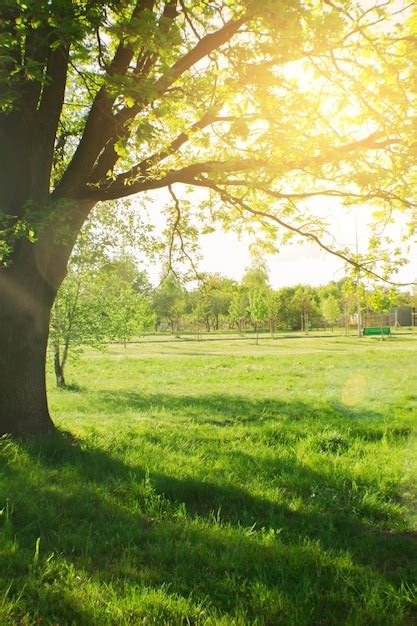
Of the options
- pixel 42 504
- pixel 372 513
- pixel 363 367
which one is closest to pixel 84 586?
pixel 42 504

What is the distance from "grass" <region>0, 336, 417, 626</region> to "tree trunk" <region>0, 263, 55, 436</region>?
2.33 feet

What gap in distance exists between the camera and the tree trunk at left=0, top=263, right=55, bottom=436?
745 centimetres

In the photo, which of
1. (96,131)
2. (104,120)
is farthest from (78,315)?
(104,120)

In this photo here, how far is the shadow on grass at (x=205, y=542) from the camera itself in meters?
3.26

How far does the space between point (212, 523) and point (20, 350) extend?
4652 millimetres

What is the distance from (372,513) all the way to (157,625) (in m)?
3.02

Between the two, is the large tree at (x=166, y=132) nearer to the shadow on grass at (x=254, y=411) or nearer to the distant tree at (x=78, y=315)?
the shadow on grass at (x=254, y=411)

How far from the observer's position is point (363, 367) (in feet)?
72.5

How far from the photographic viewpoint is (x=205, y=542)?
4.13 meters

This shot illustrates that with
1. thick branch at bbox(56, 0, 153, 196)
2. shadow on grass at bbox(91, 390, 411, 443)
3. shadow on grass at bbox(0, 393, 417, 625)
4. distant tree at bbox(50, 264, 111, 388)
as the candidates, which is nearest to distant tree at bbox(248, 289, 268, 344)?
distant tree at bbox(50, 264, 111, 388)

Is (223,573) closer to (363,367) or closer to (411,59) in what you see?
(411,59)

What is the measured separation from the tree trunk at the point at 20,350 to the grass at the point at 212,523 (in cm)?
71

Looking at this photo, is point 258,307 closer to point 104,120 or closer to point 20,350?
point 104,120

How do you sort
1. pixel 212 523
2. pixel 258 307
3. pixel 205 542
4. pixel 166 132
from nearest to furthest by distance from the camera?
pixel 205 542 < pixel 212 523 < pixel 166 132 < pixel 258 307
